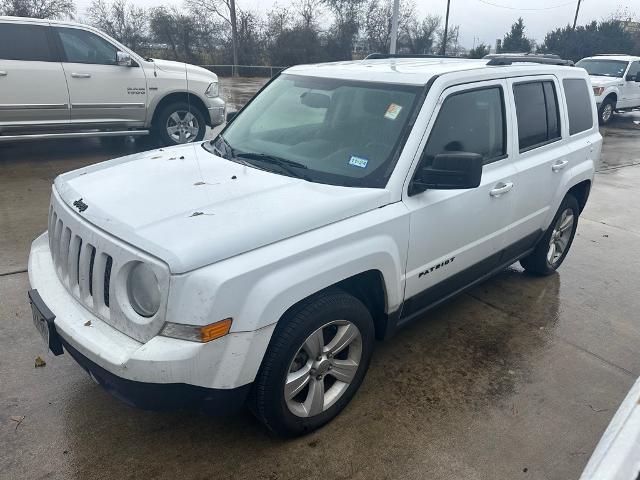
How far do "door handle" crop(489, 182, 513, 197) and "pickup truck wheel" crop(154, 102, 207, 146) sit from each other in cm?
618

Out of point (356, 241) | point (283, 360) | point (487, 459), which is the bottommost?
point (487, 459)

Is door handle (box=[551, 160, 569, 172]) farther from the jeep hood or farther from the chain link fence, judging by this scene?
the chain link fence

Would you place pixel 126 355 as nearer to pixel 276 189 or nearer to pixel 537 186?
pixel 276 189

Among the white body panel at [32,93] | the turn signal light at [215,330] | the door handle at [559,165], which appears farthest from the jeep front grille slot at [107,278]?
the white body panel at [32,93]

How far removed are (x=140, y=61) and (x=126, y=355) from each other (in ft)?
23.0

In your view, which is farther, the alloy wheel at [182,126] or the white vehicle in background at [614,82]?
the white vehicle in background at [614,82]

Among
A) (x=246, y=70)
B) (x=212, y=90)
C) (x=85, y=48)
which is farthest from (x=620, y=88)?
(x=246, y=70)

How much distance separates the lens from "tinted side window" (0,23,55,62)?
7.07 metres

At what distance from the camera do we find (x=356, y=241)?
2.60m

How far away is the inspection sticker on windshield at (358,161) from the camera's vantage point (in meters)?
2.92

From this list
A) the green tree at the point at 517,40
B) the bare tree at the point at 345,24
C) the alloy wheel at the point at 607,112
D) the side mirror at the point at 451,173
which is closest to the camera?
the side mirror at the point at 451,173

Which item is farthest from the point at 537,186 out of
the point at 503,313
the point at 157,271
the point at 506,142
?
the point at 157,271

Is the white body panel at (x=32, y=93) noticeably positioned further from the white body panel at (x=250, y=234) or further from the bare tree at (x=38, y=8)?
the bare tree at (x=38, y=8)

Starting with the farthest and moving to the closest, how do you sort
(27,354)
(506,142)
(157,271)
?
1. (506,142)
2. (27,354)
3. (157,271)
